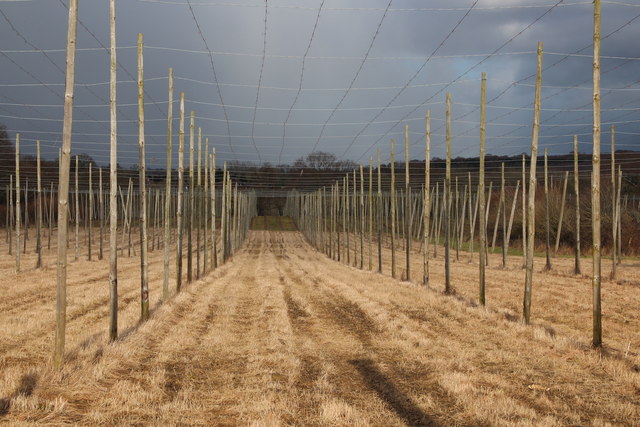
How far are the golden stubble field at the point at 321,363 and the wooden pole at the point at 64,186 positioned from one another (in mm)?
455

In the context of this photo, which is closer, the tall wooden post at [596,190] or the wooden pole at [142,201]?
the tall wooden post at [596,190]

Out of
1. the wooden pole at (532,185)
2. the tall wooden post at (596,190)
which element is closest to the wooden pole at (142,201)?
the wooden pole at (532,185)

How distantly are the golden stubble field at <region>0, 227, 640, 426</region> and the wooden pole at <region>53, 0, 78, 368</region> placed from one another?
45 centimetres

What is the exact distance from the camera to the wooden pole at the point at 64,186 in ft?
26.8

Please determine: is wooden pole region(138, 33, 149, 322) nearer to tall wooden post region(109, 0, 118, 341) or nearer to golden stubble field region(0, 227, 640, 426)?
golden stubble field region(0, 227, 640, 426)

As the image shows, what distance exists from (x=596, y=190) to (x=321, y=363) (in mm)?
5401

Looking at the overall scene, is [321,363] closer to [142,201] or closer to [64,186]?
[64,186]

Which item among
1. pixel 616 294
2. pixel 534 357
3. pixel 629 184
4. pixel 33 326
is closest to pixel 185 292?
pixel 33 326

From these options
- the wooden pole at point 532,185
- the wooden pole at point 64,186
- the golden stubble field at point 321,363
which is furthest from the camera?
the wooden pole at point 532,185

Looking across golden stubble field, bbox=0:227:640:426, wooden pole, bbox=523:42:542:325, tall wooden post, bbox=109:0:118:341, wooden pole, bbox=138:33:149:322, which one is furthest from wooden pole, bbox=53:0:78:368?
wooden pole, bbox=523:42:542:325

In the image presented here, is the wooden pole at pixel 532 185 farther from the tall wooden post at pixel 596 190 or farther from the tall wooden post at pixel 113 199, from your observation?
the tall wooden post at pixel 113 199

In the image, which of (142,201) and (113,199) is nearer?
(113,199)

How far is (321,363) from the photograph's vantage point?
943 cm

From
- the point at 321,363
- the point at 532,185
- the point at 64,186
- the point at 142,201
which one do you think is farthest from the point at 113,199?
the point at 532,185
